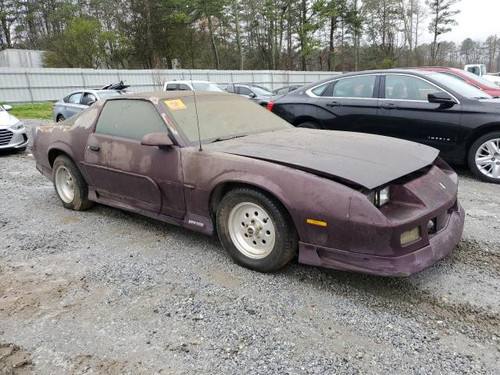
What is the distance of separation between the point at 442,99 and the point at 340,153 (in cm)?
331

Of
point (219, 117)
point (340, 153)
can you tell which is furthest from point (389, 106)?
point (340, 153)

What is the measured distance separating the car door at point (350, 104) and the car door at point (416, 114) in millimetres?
173

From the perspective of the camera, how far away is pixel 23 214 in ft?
16.2

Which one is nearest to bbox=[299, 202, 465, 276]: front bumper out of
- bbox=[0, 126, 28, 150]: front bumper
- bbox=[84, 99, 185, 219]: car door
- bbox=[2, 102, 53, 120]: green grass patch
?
bbox=[84, 99, 185, 219]: car door

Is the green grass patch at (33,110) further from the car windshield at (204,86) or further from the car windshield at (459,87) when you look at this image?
the car windshield at (459,87)

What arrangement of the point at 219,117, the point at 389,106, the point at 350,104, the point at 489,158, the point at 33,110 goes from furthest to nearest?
1. the point at 33,110
2. the point at 350,104
3. the point at 389,106
4. the point at 489,158
5. the point at 219,117

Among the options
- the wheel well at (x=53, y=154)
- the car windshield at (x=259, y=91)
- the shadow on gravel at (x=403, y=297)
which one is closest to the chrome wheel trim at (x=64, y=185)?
the wheel well at (x=53, y=154)

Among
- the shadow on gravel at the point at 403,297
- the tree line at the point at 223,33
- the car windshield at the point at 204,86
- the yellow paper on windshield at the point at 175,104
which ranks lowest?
the shadow on gravel at the point at 403,297

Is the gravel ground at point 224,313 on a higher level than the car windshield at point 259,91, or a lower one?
lower

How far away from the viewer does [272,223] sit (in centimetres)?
303

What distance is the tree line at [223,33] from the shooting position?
3456 centimetres

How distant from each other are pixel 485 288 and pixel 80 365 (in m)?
2.73

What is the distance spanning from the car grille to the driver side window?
224 inches

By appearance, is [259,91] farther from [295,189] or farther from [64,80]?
[295,189]
